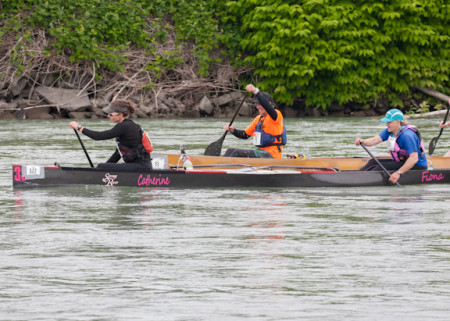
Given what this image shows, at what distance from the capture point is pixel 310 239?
858 cm

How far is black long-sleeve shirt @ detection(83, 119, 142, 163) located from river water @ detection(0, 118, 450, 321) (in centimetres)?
54

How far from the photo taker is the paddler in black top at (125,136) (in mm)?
11852

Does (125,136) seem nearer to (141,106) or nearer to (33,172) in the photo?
(33,172)

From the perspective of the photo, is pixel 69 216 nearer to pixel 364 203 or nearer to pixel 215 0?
pixel 364 203

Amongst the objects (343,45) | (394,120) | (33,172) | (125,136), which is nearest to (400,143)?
(394,120)

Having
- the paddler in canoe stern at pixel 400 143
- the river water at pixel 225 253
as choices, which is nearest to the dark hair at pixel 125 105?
the river water at pixel 225 253

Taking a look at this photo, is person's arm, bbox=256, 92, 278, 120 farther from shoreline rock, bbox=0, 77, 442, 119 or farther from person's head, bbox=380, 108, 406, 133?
shoreline rock, bbox=0, 77, 442, 119

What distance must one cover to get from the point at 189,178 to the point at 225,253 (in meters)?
4.59

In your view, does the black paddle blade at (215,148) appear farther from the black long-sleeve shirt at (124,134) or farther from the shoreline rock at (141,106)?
the shoreline rock at (141,106)

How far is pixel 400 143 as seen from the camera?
1256 cm

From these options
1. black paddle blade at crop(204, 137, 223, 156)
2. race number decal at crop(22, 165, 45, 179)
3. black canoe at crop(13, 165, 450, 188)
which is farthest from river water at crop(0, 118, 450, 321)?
black paddle blade at crop(204, 137, 223, 156)

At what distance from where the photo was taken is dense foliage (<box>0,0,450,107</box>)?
97.6ft

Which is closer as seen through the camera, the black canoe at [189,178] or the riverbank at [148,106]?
the black canoe at [189,178]

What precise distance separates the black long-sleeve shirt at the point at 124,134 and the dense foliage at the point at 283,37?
1761cm
